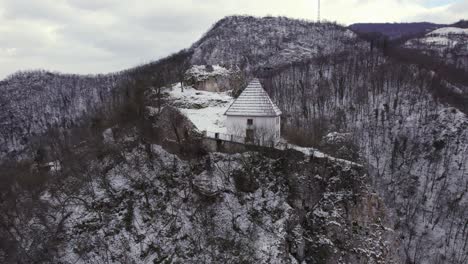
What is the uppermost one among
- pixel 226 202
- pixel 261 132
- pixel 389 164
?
pixel 261 132

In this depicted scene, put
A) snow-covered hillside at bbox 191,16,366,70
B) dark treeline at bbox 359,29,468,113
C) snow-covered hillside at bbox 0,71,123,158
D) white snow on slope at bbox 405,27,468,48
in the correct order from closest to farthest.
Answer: dark treeline at bbox 359,29,468,113 < snow-covered hillside at bbox 0,71,123,158 < snow-covered hillside at bbox 191,16,366,70 < white snow on slope at bbox 405,27,468,48

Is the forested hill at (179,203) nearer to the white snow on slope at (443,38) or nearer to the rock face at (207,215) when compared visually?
the rock face at (207,215)

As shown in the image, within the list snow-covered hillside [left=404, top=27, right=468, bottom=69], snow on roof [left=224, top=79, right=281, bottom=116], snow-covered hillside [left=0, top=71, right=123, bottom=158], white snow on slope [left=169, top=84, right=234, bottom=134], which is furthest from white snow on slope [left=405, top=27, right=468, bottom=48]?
snow on roof [left=224, top=79, right=281, bottom=116]

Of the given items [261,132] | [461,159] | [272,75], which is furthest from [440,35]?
[261,132]

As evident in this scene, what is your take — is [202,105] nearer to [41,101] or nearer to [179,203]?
[179,203]

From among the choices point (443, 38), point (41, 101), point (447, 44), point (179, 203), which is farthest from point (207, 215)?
point (443, 38)

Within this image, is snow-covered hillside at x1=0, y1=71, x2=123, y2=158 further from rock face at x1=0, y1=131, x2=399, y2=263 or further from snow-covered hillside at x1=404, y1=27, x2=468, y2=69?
snow-covered hillside at x1=404, y1=27, x2=468, y2=69

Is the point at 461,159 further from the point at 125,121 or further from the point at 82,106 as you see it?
the point at 82,106
